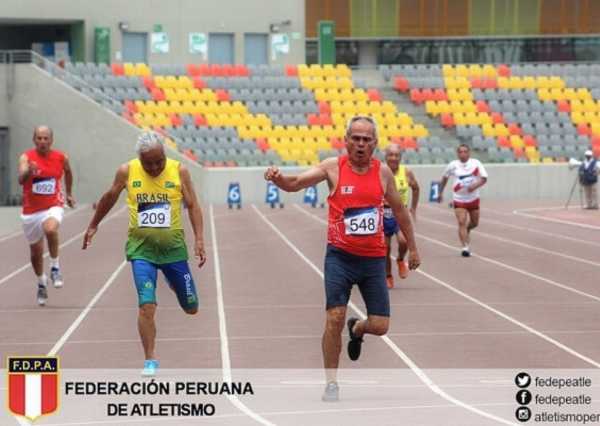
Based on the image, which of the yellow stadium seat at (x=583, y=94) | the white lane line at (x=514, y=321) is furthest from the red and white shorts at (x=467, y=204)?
the yellow stadium seat at (x=583, y=94)

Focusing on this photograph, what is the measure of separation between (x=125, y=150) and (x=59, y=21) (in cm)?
825

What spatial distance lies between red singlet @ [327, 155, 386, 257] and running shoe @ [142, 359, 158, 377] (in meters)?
1.79

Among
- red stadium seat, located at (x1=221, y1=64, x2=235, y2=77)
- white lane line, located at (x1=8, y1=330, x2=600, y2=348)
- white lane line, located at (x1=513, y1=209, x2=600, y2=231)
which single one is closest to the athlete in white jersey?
white lane line, located at (x1=513, y1=209, x2=600, y2=231)

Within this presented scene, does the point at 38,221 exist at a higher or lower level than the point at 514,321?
higher

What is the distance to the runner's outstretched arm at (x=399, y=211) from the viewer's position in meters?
11.2

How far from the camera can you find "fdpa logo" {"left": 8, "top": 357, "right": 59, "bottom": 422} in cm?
878

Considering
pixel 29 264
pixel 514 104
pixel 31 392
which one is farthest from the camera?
pixel 514 104

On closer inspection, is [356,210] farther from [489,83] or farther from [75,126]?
[489,83]

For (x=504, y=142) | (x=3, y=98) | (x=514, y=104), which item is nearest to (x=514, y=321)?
(x=3, y=98)

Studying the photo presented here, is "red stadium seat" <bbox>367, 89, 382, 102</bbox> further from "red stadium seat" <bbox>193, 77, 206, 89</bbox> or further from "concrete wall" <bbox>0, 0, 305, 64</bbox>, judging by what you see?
"red stadium seat" <bbox>193, 77, 206, 89</bbox>

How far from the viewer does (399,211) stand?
37.6ft

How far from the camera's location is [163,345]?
47.0ft

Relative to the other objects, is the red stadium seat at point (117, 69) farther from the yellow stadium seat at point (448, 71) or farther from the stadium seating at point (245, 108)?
the yellow stadium seat at point (448, 71)

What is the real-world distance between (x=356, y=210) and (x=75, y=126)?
3952cm
